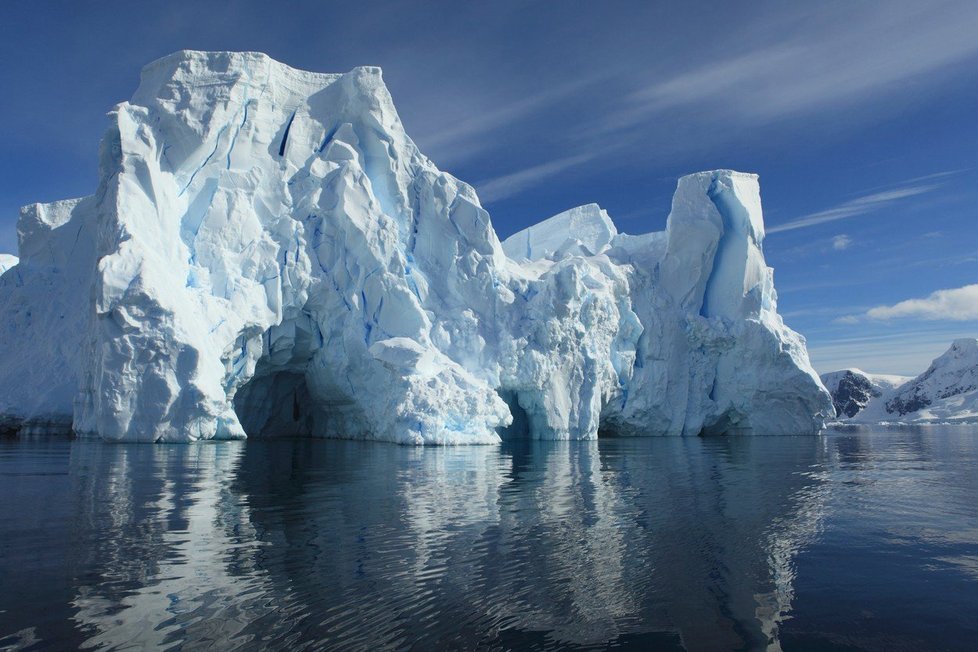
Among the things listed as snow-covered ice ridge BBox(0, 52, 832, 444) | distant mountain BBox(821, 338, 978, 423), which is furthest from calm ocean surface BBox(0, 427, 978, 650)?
distant mountain BBox(821, 338, 978, 423)

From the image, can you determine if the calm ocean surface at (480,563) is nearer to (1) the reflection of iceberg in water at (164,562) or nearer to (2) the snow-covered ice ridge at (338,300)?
(1) the reflection of iceberg in water at (164,562)

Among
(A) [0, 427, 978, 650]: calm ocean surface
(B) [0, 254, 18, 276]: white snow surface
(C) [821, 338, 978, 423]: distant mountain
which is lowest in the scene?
(A) [0, 427, 978, 650]: calm ocean surface

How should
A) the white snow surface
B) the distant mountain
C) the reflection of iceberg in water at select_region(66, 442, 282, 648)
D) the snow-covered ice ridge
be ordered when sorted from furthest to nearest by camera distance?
the distant mountain → the white snow surface → the snow-covered ice ridge → the reflection of iceberg in water at select_region(66, 442, 282, 648)

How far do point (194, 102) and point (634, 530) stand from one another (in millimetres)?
21163

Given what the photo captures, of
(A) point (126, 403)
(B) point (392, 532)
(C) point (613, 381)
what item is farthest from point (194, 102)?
(B) point (392, 532)

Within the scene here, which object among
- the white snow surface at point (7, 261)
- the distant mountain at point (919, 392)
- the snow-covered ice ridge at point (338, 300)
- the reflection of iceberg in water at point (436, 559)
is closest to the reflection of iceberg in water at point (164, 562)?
the reflection of iceberg in water at point (436, 559)

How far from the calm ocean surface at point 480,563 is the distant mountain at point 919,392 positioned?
68.1m

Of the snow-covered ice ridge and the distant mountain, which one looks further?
the distant mountain

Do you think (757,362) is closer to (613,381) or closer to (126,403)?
(613,381)

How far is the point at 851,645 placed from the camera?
4172 mm

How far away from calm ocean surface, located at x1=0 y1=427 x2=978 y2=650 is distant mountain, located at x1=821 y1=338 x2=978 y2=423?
68116mm

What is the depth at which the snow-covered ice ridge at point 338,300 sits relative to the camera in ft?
66.2

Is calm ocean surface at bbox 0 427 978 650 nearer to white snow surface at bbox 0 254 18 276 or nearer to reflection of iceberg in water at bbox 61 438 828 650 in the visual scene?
reflection of iceberg in water at bbox 61 438 828 650

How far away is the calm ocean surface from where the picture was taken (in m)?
4.26
